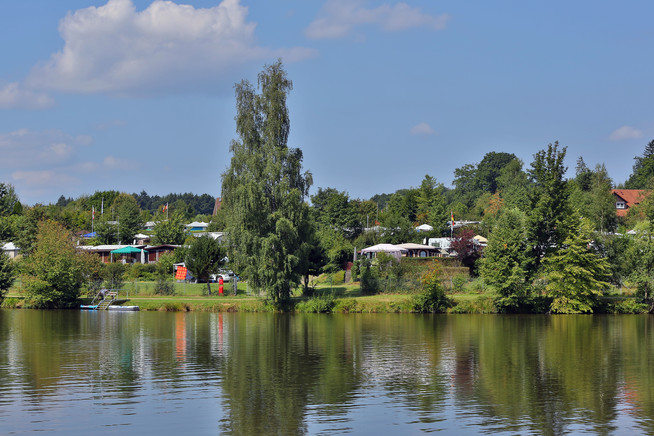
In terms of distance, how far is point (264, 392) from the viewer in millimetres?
28047

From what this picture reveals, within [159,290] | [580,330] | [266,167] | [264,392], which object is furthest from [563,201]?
[264,392]

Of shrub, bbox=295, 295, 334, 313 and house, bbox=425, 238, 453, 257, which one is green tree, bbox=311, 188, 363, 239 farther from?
shrub, bbox=295, 295, 334, 313

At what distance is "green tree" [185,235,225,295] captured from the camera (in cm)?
7400

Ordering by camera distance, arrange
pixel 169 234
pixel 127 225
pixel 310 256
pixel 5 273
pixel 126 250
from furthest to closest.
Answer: pixel 127 225 < pixel 169 234 < pixel 126 250 < pixel 310 256 < pixel 5 273

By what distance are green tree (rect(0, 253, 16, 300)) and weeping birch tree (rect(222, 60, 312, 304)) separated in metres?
22.2

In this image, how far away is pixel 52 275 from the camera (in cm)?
6706

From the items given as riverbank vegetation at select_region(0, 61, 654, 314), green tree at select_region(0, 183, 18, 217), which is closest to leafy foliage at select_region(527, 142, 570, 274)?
riverbank vegetation at select_region(0, 61, 654, 314)

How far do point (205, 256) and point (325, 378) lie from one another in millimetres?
44605

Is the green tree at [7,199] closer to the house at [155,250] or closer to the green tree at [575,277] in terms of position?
the house at [155,250]

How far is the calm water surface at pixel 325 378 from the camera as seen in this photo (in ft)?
75.9

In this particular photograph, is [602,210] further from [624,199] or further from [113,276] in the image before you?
[113,276]

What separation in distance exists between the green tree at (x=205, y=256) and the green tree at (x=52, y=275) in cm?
1120

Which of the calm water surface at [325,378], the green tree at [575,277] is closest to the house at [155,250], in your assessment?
the calm water surface at [325,378]

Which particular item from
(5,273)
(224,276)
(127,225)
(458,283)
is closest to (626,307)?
(458,283)
